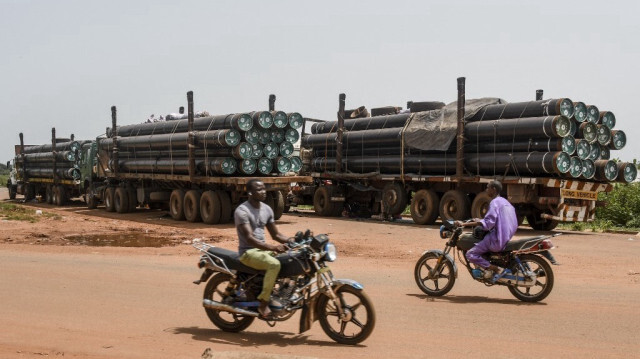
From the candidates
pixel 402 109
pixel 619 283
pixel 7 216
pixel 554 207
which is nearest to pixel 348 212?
pixel 402 109

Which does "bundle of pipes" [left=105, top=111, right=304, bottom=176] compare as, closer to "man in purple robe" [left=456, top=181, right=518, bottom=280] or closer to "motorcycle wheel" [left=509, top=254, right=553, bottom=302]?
"man in purple robe" [left=456, top=181, right=518, bottom=280]

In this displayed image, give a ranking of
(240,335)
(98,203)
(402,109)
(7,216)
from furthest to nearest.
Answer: (98,203) < (402,109) < (7,216) < (240,335)

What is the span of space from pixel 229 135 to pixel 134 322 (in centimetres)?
1344

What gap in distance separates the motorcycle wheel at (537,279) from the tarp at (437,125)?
40.4ft

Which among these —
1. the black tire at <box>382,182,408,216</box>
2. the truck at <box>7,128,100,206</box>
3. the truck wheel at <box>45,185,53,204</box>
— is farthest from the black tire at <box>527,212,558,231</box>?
the truck wheel at <box>45,185,53,204</box>

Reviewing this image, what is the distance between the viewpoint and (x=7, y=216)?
2328 centimetres

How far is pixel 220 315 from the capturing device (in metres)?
7.79

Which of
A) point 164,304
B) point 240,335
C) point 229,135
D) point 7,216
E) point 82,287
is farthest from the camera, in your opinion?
point 7,216

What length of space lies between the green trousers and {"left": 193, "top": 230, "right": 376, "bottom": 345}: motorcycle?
3.3 inches

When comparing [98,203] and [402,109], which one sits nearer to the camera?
[402,109]

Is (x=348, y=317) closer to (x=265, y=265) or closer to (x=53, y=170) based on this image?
(x=265, y=265)

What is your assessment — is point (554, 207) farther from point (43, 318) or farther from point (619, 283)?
point (43, 318)

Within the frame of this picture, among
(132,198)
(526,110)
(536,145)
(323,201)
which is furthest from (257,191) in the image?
(132,198)

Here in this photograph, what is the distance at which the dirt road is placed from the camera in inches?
267
